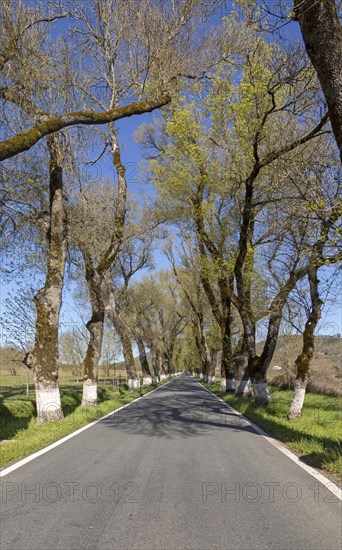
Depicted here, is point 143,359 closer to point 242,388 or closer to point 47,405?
point 242,388

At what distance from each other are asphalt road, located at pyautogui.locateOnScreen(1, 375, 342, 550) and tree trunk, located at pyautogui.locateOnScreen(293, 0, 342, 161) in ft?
15.8

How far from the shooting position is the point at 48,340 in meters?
12.5

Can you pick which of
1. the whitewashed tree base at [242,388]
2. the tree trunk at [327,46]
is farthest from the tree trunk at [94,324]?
the tree trunk at [327,46]

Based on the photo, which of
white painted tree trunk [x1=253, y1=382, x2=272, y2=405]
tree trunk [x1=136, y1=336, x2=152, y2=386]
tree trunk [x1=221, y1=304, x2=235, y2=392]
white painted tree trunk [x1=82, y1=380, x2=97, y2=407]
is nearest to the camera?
white painted tree trunk [x1=253, y1=382, x2=272, y2=405]

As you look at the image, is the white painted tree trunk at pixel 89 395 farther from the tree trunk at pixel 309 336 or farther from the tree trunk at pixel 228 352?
the tree trunk at pixel 228 352

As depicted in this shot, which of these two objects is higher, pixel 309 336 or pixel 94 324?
pixel 94 324

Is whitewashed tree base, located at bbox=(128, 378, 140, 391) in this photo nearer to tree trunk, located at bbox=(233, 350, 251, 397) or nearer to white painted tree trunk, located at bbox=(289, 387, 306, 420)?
tree trunk, located at bbox=(233, 350, 251, 397)

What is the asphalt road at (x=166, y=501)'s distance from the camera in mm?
3828

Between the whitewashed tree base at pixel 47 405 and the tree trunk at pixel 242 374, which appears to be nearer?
the whitewashed tree base at pixel 47 405

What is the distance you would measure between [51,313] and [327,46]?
9.78 meters

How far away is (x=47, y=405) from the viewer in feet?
39.4

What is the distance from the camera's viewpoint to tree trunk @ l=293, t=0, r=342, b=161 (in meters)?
6.06

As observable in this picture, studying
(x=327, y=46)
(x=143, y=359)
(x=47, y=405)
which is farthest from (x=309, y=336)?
(x=143, y=359)

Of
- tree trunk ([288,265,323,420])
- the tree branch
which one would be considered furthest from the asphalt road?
the tree branch
